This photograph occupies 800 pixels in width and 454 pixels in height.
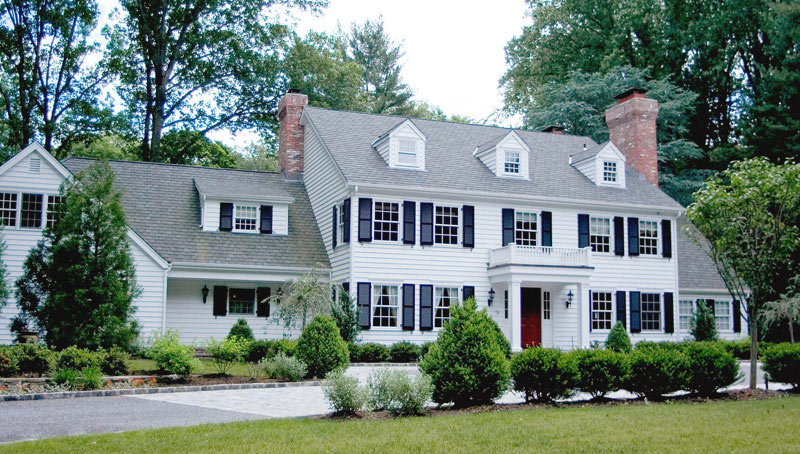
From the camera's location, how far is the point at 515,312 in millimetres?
25219

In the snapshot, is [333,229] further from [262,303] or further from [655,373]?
[655,373]

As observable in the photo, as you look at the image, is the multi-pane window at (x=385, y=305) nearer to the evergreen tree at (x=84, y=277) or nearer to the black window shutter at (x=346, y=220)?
the black window shutter at (x=346, y=220)

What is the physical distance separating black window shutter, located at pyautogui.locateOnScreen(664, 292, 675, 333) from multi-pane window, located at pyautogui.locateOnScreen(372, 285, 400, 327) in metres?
10.6

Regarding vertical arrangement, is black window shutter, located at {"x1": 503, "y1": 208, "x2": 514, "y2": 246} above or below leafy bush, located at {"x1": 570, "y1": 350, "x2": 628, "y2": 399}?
above

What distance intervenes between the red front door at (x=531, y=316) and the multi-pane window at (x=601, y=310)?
2.02 m

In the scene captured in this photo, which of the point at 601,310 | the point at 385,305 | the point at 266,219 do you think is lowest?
the point at 601,310

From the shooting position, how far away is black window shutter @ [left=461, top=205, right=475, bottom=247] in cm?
2620

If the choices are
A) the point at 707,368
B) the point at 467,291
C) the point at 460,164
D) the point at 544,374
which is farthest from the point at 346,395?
the point at 460,164

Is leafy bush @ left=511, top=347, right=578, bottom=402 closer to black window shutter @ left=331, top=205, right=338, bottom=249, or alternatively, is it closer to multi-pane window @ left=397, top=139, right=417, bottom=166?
black window shutter @ left=331, top=205, right=338, bottom=249

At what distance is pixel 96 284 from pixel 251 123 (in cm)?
2406

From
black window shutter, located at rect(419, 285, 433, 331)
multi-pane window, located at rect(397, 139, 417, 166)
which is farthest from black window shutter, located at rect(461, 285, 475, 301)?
multi-pane window, located at rect(397, 139, 417, 166)

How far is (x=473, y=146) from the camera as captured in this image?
2992 centimetres

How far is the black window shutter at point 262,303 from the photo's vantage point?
85.3ft

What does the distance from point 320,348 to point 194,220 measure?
1126 cm
